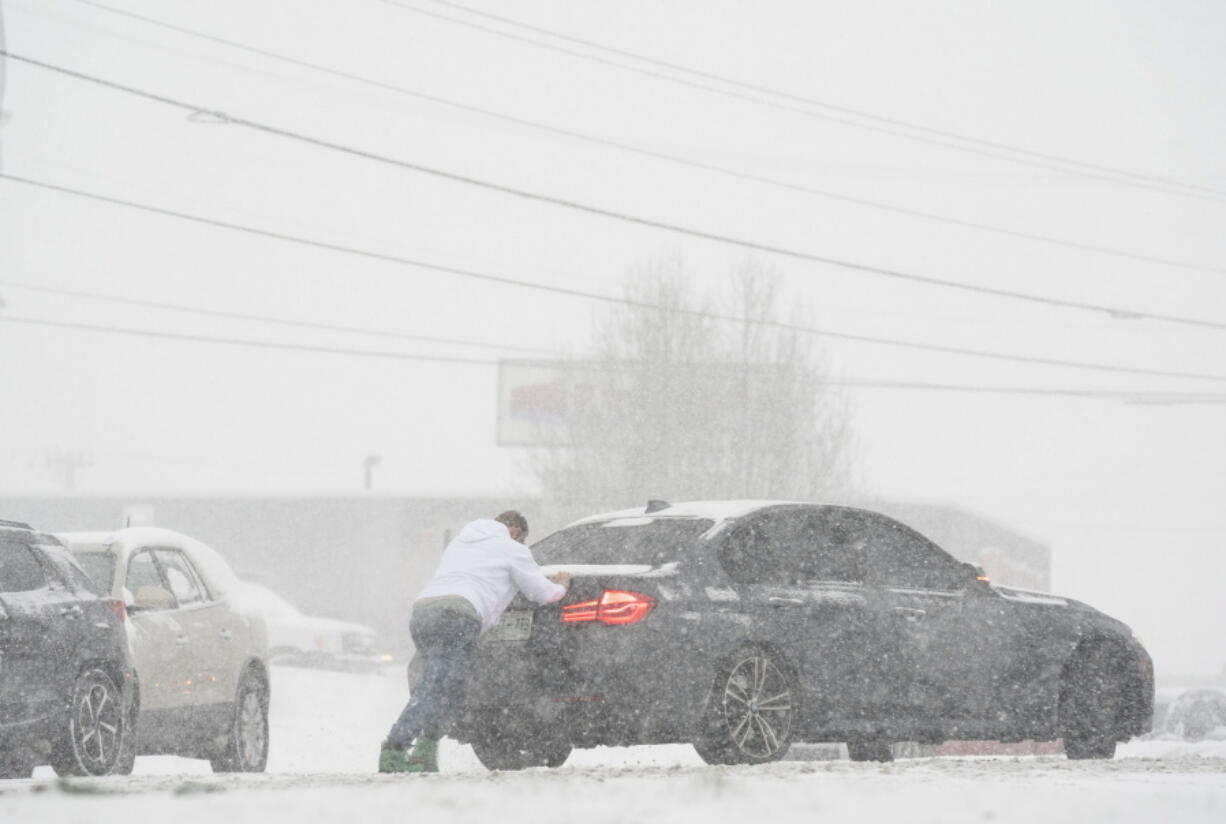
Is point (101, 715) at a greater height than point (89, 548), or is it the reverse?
point (89, 548)

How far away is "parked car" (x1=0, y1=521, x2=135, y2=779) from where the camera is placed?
9445mm

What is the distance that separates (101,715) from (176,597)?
2113mm

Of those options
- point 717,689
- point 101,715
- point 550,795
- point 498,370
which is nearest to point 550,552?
point 717,689

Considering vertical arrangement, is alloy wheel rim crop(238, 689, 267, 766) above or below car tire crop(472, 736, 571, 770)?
below

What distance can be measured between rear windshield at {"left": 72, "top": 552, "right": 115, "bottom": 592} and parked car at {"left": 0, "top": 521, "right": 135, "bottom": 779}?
1.08 metres

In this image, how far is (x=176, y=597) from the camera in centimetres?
1234

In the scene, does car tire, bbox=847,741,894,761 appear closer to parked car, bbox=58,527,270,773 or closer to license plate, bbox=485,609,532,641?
license plate, bbox=485,609,532,641

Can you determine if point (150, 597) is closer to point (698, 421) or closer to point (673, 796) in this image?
point (673, 796)

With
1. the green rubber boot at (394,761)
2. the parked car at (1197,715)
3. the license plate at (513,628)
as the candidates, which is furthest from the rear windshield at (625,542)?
the parked car at (1197,715)

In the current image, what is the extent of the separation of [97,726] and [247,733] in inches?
115

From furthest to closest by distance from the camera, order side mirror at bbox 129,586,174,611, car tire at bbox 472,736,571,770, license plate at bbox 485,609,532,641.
A: side mirror at bbox 129,586,174,611 < car tire at bbox 472,736,571,770 < license plate at bbox 485,609,532,641

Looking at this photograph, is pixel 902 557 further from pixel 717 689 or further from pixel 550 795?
pixel 550 795

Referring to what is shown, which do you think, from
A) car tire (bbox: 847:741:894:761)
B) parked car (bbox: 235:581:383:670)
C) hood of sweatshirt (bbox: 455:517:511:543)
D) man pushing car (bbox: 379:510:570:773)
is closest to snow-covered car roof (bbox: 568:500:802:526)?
hood of sweatshirt (bbox: 455:517:511:543)

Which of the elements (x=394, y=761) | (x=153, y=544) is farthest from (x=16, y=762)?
(x=153, y=544)
